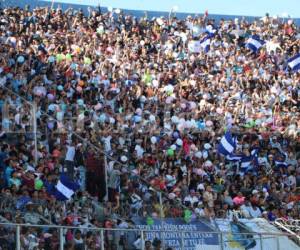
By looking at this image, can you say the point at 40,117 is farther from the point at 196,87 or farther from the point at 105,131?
the point at 196,87

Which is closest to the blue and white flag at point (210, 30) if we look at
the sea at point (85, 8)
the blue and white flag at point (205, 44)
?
the blue and white flag at point (205, 44)

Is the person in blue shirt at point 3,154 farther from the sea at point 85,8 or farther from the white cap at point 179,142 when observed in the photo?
→ the sea at point 85,8

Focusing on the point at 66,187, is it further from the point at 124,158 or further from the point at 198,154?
the point at 198,154

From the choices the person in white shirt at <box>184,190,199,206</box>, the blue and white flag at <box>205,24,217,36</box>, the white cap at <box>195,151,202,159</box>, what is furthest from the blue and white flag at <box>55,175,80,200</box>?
the blue and white flag at <box>205,24,217,36</box>

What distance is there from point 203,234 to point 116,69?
1189 centimetres

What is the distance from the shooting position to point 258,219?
82.3ft

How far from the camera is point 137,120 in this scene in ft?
91.1

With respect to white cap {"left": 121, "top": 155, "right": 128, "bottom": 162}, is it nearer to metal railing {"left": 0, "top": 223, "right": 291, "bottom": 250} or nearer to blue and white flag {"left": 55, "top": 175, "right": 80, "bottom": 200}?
blue and white flag {"left": 55, "top": 175, "right": 80, "bottom": 200}

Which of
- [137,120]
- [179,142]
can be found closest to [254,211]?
[179,142]

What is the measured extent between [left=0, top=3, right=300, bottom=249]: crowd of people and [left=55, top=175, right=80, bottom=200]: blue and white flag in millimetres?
157

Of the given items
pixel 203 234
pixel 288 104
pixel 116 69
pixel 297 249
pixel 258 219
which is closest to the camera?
pixel 203 234

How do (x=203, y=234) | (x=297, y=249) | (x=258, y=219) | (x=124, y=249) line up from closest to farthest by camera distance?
(x=124, y=249) < (x=203, y=234) < (x=297, y=249) < (x=258, y=219)

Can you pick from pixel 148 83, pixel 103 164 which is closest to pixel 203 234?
pixel 103 164

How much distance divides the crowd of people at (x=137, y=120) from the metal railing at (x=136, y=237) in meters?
0.08
